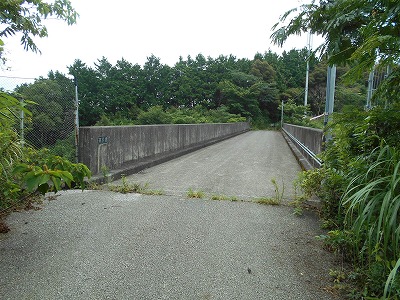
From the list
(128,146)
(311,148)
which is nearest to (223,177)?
(128,146)

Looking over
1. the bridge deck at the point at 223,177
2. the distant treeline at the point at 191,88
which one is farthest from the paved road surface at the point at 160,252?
the distant treeline at the point at 191,88

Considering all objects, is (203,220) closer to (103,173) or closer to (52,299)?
(52,299)

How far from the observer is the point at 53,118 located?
17.7 ft

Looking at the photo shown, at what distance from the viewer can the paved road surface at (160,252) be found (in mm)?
1877

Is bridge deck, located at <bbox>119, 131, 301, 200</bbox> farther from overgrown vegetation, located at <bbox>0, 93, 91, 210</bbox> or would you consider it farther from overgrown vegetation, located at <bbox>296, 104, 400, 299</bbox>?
overgrown vegetation, located at <bbox>0, 93, 91, 210</bbox>

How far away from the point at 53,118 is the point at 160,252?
4.24 metres

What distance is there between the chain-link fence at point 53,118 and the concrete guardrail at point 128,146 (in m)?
0.29

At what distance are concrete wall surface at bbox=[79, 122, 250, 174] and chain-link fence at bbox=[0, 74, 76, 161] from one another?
0.95 ft

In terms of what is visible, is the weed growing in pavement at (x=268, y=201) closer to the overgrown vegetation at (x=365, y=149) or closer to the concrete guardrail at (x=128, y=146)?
the overgrown vegetation at (x=365, y=149)

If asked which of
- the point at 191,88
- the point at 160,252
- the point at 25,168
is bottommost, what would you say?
the point at 160,252

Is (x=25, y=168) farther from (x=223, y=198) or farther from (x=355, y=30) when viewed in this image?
(x=355, y=30)

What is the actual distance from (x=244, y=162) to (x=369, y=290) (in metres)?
6.05

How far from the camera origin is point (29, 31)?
4582mm

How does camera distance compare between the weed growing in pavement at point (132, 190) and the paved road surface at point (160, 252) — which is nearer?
the paved road surface at point (160, 252)
